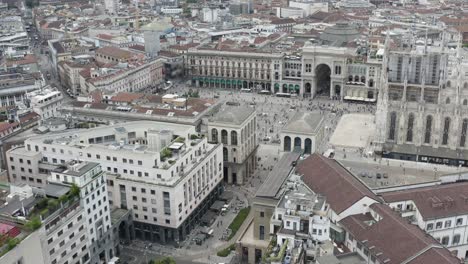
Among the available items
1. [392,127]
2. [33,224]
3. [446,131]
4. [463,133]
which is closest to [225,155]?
[392,127]

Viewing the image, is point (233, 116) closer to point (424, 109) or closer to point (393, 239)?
point (424, 109)

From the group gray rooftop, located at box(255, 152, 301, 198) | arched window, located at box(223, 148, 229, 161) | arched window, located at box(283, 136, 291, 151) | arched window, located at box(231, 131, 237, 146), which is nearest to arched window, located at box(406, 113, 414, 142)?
arched window, located at box(283, 136, 291, 151)

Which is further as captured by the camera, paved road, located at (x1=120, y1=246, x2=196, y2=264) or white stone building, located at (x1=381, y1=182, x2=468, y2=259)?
paved road, located at (x1=120, y1=246, x2=196, y2=264)

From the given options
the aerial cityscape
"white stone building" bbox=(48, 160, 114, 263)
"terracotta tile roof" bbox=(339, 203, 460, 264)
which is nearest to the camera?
"terracotta tile roof" bbox=(339, 203, 460, 264)

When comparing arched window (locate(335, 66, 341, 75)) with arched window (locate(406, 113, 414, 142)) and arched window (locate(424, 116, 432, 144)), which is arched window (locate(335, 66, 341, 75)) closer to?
arched window (locate(406, 113, 414, 142))

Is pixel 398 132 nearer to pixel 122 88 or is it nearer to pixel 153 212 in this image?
pixel 153 212

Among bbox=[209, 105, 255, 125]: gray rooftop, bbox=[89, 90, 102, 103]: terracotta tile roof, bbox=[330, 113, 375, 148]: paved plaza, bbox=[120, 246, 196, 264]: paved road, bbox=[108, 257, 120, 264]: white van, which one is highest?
bbox=[209, 105, 255, 125]: gray rooftop

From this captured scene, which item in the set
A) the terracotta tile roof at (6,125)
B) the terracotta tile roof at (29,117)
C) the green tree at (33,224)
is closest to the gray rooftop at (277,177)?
the green tree at (33,224)
